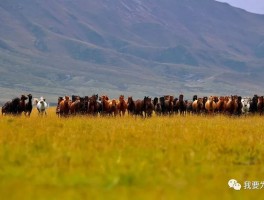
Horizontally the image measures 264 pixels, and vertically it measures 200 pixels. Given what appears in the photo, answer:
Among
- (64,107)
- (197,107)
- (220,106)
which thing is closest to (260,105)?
(220,106)

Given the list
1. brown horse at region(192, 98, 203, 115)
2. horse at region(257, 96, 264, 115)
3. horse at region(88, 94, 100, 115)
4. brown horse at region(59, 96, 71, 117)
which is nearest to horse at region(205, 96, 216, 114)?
brown horse at region(192, 98, 203, 115)

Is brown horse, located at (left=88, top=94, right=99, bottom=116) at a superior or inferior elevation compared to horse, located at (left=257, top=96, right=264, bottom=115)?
inferior

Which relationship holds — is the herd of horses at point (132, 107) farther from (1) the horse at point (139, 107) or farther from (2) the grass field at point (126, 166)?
(2) the grass field at point (126, 166)

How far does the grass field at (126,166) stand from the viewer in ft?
28.0

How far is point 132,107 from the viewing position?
3528cm

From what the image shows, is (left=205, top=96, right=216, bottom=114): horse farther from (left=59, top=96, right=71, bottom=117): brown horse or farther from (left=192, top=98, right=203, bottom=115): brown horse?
(left=59, top=96, right=71, bottom=117): brown horse

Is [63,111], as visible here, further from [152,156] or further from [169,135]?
[152,156]

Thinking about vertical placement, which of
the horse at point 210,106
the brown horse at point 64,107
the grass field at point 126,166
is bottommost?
the grass field at point 126,166

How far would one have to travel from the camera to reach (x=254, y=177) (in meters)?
9.89

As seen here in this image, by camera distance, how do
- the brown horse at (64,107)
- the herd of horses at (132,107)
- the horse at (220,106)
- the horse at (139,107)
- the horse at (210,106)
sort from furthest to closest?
the horse at (210,106), the horse at (220,106), the horse at (139,107), the herd of horses at (132,107), the brown horse at (64,107)

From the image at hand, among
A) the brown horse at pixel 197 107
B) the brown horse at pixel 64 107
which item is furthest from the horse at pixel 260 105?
the brown horse at pixel 64 107

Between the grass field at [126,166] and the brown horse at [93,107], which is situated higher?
the brown horse at [93,107]

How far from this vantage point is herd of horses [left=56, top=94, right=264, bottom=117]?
3431 centimetres

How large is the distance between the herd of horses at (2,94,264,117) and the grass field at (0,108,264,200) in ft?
59.4
